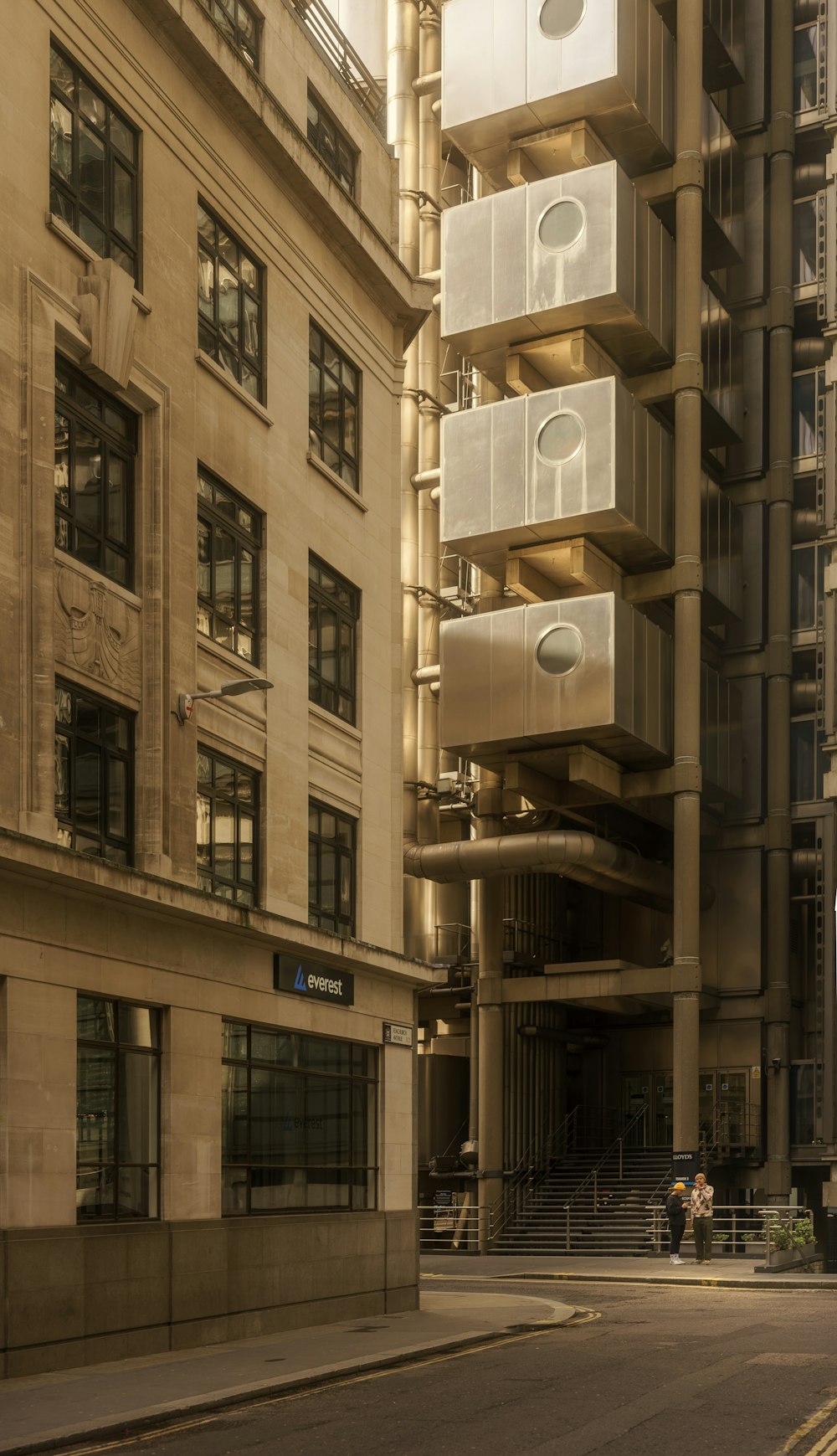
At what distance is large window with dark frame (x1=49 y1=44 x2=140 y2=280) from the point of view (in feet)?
64.3

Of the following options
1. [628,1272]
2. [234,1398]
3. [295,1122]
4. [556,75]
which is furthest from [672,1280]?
[556,75]

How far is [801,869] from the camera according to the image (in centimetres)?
5312

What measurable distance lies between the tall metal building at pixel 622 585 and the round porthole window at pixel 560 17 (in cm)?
18

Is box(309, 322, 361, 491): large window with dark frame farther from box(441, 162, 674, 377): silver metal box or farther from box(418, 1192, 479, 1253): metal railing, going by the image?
box(418, 1192, 479, 1253): metal railing

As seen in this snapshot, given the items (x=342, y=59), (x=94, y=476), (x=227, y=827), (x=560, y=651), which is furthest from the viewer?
(x=560, y=651)

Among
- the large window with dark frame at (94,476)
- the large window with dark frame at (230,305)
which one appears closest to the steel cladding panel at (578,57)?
the large window with dark frame at (230,305)

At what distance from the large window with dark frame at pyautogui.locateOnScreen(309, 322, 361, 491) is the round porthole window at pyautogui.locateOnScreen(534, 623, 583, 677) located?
55.7 ft

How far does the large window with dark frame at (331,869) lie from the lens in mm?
25906

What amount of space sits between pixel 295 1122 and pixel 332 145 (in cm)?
1513

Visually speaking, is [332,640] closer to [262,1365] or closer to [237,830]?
[237,830]

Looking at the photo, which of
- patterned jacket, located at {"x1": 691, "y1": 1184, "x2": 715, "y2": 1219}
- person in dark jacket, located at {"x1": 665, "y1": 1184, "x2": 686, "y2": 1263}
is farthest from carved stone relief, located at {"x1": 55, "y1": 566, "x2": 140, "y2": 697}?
person in dark jacket, located at {"x1": 665, "y1": 1184, "x2": 686, "y2": 1263}

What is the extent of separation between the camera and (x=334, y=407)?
91.8 feet

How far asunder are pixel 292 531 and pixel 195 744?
4.89 meters

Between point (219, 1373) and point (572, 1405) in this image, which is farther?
point (219, 1373)
